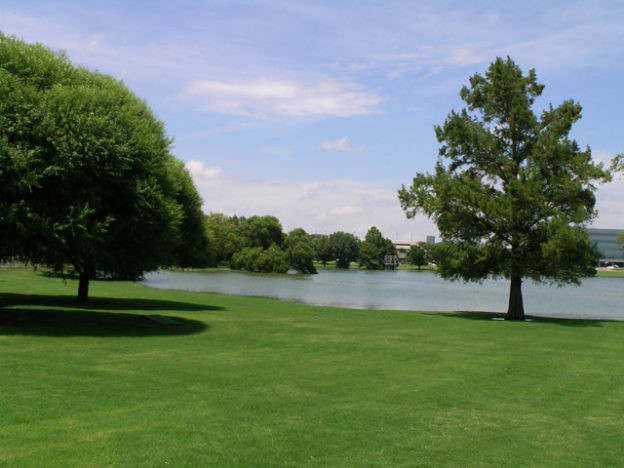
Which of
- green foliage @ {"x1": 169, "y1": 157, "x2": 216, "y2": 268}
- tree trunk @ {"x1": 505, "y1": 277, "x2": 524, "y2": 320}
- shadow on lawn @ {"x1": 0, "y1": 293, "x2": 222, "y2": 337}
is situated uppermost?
green foliage @ {"x1": 169, "y1": 157, "x2": 216, "y2": 268}

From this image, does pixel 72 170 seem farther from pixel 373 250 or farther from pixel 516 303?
pixel 373 250

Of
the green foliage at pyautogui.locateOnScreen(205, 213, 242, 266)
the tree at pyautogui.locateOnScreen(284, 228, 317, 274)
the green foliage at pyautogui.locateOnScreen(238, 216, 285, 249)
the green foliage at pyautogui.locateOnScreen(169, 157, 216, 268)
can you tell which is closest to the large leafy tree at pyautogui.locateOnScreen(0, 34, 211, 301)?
the green foliage at pyautogui.locateOnScreen(169, 157, 216, 268)

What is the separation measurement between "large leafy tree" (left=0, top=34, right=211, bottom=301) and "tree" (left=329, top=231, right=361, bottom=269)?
137 meters

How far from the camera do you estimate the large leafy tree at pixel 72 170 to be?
19.8 meters

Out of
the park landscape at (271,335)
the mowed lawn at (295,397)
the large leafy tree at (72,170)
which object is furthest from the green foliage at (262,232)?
the mowed lawn at (295,397)

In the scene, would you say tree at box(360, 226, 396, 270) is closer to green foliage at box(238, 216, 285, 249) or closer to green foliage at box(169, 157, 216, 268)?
green foliage at box(238, 216, 285, 249)

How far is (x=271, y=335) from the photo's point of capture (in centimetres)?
2189

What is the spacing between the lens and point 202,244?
1508 inches

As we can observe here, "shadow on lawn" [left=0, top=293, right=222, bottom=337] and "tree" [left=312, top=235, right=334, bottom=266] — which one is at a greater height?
"tree" [left=312, top=235, right=334, bottom=266]

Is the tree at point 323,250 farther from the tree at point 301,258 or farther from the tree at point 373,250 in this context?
the tree at point 301,258

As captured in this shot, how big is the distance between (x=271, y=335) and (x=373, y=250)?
5653 inches

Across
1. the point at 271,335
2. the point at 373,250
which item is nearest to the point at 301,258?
the point at 373,250

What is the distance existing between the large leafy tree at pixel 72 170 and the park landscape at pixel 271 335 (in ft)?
0.30

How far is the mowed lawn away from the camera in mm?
8367
